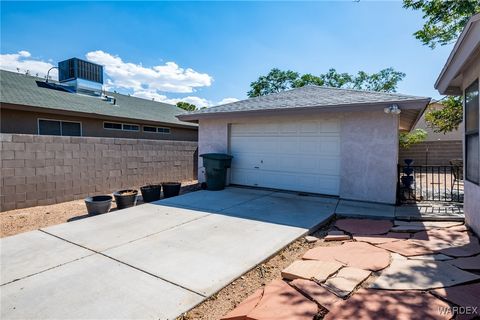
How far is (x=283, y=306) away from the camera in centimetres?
276

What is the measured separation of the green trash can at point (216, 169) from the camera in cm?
928

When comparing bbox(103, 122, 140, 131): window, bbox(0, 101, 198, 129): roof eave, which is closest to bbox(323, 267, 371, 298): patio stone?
bbox(0, 101, 198, 129): roof eave

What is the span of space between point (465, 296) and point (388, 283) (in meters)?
0.70

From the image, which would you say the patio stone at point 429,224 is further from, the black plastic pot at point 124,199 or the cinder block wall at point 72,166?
the cinder block wall at point 72,166

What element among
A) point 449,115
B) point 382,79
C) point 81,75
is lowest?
point 449,115

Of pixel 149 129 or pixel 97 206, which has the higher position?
pixel 149 129

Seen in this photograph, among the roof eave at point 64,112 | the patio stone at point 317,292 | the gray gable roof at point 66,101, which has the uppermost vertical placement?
the gray gable roof at point 66,101

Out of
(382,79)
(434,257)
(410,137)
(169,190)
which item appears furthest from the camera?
(382,79)

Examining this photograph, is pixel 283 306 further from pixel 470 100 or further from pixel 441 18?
pixel 441 18

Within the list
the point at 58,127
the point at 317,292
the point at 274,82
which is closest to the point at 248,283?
the point at 317,292

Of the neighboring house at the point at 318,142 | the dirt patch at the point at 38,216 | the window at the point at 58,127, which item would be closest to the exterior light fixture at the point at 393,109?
the neighboring house at the point at 318,142

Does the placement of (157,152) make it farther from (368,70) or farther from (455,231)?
(368,70)

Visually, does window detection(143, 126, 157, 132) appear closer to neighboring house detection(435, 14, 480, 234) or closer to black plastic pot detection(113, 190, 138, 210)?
black plastic pot detection(113, 190, 138, 210)

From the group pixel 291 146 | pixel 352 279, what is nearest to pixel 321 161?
pixel 291 146
